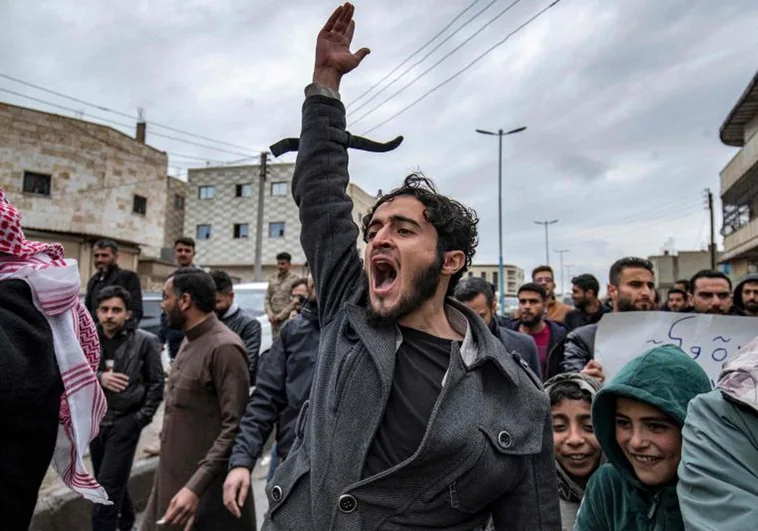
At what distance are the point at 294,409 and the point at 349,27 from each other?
6.43 ft

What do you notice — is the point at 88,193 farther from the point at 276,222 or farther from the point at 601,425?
the point at 601,425

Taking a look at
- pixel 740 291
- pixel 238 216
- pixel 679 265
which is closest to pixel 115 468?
pixel 740 291

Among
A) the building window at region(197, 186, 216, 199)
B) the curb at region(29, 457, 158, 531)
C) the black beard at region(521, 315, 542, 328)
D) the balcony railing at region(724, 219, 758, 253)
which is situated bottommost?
the curb at region(29, 457, 158, 531)

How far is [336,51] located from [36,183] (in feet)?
92.9

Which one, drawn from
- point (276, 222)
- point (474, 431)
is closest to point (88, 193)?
point (276, 222)

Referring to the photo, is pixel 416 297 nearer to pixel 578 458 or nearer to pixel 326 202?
pixel 326 202

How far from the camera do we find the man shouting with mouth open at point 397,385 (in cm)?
140

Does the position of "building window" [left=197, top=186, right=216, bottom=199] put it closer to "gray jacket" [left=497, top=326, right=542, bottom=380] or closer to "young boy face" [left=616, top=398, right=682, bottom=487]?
"gray jacket" [left=497, top=326, right=542, bottom=380]

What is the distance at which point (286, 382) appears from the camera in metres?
3.00

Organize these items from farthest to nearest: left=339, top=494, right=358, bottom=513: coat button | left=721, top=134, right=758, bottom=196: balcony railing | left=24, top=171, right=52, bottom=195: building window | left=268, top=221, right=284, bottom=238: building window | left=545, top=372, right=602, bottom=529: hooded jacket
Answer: left=268, top=221, right=284, bottom=238: building window < left=24, top=171, right=52, bottom=195: building window < left=721, top=134, right=758, bottom=196: balcony railing < left=545, top=372, right=602, bottom=529: hooded jacket < left=339, top=494, right=358, bottom=513: coat button

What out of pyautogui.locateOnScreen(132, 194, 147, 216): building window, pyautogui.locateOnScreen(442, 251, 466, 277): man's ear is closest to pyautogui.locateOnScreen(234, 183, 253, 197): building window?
pyautogui.locateOnScreen(132, 194, 147, 216): building window

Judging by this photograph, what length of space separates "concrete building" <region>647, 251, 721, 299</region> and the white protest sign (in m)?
49.6

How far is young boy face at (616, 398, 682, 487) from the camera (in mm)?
1704

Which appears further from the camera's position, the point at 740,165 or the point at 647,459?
the point at 740,165
